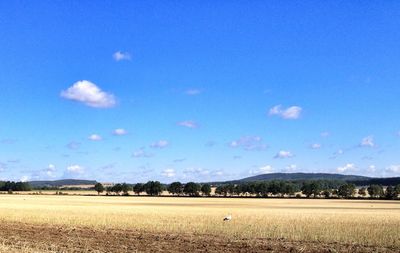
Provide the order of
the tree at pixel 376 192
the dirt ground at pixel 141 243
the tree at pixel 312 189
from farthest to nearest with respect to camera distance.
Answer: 1. the tree at pixel 312 189
2. the tree at pixel 376 192
3. the dirt ground at pixel 141 243

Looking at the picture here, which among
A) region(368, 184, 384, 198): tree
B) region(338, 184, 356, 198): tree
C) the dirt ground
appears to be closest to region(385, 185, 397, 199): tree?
region(368, 184, 384, 198): tree

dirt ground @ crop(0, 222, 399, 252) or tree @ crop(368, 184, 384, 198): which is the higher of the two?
tree @ crop(368, 184, 384, 198)

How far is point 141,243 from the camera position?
25406 millimetres

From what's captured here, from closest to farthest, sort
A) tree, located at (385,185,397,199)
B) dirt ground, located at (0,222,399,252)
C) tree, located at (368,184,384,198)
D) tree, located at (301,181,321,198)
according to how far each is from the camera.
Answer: dirt ground, located at (0,222,399,252) → tree, located at (385,185,397,199) → tree, located at (368,184,384,198) → tree, located at (301,181,321,198)

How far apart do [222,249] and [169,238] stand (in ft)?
17.2

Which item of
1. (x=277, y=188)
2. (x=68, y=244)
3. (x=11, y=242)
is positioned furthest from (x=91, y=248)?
(x=277, y=188)

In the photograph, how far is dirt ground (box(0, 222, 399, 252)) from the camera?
2300 cm

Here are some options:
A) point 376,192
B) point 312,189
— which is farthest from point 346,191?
point 312,189

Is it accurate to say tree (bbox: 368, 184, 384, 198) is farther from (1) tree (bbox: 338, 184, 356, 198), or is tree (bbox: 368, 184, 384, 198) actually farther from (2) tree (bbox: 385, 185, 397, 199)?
(1) tree (bbox: 338, 184, 356, 198)

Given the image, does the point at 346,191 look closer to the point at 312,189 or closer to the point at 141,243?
the point at 312,189

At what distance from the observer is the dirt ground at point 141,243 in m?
23.0

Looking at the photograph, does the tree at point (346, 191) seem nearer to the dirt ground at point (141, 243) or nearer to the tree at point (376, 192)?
the tree at point (376, 192)

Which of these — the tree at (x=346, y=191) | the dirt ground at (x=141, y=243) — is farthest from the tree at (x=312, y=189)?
the dirt ground at (x=141, y=243)

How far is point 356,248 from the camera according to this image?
25.0 metres
